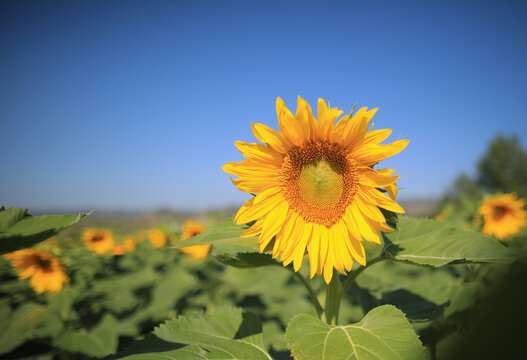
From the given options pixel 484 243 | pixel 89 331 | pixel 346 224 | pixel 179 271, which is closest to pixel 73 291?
pixel 89 331

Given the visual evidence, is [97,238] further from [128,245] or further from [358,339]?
[358,339]

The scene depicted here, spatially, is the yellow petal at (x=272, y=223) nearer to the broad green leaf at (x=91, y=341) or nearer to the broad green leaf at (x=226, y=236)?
the broad green leaf at (x=226, y=236)

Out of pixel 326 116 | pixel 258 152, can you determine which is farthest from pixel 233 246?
pixel 326 116

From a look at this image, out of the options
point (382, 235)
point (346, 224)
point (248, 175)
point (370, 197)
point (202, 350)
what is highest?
point (248, 175)

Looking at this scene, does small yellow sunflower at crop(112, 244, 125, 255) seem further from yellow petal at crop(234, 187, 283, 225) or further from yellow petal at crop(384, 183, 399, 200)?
yellow petal at crop(384, 183, 399, 200)

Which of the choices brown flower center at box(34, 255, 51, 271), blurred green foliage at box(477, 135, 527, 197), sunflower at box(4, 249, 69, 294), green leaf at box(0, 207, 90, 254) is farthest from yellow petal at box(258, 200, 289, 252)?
blurred green foliage at box(477, 135, 527, 197)

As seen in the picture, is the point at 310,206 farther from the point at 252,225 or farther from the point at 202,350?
the point at 202,350
